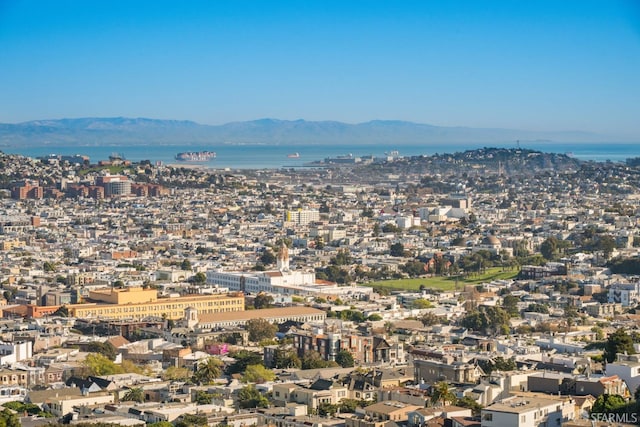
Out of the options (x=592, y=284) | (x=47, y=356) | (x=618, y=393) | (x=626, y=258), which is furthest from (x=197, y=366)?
(x=626, y=258)

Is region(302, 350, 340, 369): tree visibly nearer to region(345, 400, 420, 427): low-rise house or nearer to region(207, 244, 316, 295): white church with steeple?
region(345, 400, 420, 427): low-rise house

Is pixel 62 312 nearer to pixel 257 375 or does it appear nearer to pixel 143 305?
pixel 143 305

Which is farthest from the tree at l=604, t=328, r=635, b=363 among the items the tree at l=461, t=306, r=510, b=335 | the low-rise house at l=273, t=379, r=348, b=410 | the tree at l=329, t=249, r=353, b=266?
the tree at l=329, t=249, r=353, b=266

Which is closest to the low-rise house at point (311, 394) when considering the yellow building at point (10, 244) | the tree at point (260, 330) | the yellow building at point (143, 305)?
the tree at point (260, 330)

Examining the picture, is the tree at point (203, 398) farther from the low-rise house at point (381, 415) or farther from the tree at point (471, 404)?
the tree at point (471, 404)

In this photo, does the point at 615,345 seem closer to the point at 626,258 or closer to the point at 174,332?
the point at 174,332

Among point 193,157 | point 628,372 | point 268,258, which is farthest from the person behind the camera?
point 193,157

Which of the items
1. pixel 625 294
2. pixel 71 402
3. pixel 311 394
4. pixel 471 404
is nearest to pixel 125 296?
pixel 625 294
